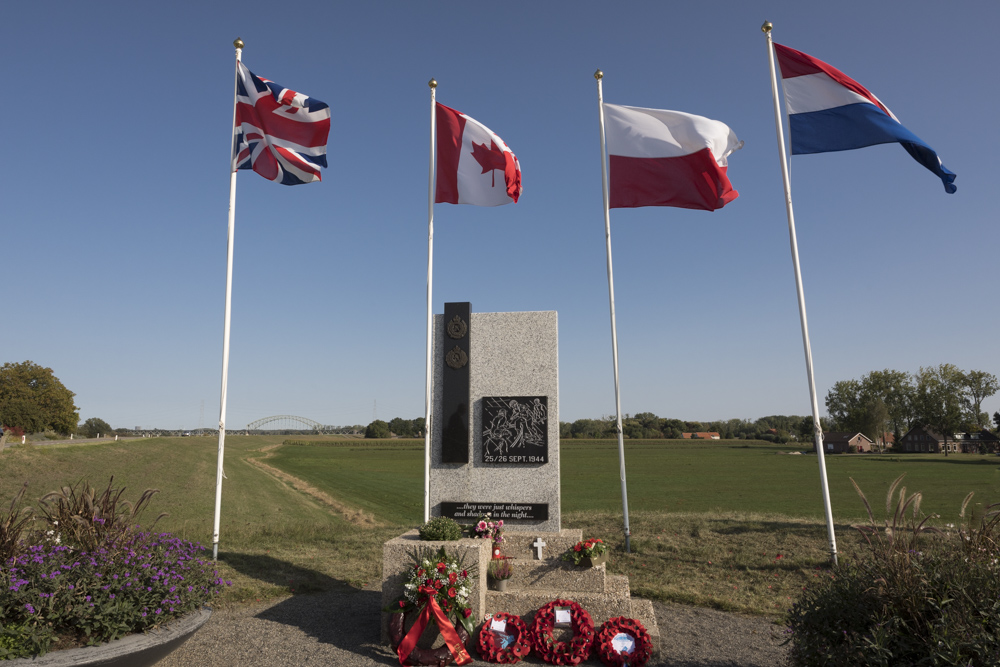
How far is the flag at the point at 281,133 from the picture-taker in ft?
37.2

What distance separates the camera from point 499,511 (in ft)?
30.9

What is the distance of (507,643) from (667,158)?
8.67 metres

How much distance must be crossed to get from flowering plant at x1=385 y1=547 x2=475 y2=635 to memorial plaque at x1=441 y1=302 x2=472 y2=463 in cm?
258

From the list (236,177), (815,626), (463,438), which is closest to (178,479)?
(236,177)

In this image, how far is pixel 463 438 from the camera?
31.7ft

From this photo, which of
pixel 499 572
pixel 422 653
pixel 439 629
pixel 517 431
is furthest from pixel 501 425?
pixel 422 653

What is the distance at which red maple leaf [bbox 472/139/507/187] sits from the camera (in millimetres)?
10875

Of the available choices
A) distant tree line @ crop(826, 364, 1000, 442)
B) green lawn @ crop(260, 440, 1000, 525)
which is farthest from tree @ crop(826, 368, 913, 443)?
green lawn @ crop(260, 440, 1000, 525)

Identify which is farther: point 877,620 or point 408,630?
point 408,630

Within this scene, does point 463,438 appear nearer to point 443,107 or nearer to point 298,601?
point 298,601

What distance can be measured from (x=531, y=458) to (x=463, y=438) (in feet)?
3.84

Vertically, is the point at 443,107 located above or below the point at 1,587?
above

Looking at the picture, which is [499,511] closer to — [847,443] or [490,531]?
[490,531]

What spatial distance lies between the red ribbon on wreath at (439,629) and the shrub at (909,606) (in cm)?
358
